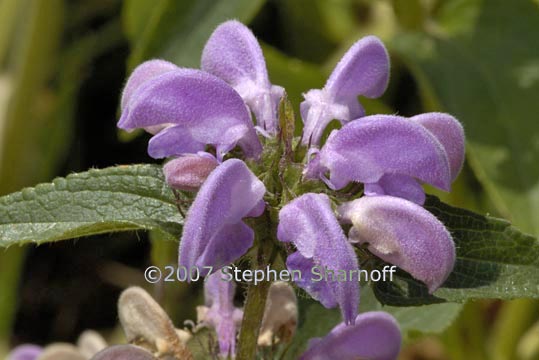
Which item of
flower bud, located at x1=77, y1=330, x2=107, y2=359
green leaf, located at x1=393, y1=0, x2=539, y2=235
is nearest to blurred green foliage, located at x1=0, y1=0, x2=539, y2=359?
green leaf, located at x1=393, y1=0, x2=539, y2=235

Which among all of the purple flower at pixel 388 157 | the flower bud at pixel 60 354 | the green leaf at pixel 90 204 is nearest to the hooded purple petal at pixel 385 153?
the purple flower at pixel 388 157

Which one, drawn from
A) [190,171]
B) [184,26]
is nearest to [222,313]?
[190,171]

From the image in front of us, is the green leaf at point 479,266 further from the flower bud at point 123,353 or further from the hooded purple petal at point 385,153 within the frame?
the flower bud at point 123,353

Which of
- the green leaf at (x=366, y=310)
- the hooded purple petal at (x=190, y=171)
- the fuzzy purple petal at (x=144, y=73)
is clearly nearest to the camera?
the hooded purple petal at (x=190, y=171)

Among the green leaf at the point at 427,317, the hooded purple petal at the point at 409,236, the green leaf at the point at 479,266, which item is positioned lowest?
the green leaf at the point at 427,317

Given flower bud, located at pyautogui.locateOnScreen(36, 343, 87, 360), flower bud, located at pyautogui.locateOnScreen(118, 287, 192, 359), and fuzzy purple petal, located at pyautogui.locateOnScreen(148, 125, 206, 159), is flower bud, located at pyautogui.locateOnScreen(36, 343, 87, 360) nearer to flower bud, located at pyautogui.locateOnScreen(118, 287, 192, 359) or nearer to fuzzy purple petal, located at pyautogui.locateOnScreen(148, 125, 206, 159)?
flower bud, located at pyautogui.locateOnScreen(118, 287, 192, 359)
